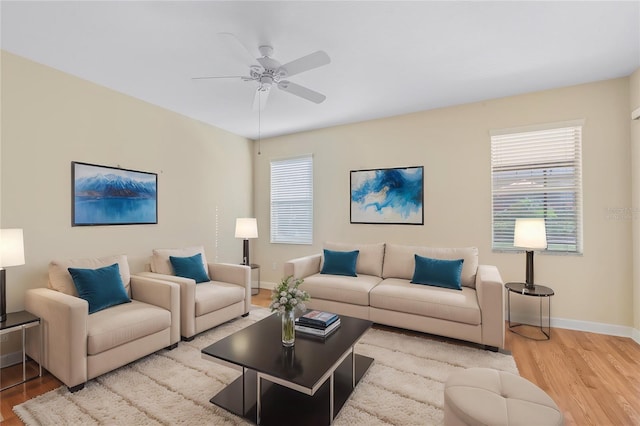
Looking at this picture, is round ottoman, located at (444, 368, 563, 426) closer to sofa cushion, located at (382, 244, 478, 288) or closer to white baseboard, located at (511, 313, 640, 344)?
sofa cushion, located at (382, 244, 478, 288)

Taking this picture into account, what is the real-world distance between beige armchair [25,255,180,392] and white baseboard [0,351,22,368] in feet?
0.65

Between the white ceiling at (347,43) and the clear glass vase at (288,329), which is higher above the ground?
the white ceiling at (347,43)

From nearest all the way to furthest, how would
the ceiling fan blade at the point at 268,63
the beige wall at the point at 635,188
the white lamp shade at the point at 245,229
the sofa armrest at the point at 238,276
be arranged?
the ceiling fan blade at the point at 268,63
the beige wall at the point at 635,188
the sofa armrest at the point at 238,276
the white lamp shade at the point at 245,229

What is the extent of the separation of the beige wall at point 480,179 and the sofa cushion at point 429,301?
0.95 meters

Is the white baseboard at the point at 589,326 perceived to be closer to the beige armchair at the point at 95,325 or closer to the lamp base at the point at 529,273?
the lamp base at the point at 529,273

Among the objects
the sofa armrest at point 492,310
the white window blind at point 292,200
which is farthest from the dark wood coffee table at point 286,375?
the white window blind at point 292,200

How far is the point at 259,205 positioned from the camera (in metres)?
5.47

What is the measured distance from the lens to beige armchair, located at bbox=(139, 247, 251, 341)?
119 inches

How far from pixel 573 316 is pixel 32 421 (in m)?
4.95

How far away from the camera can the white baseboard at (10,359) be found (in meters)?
2.53

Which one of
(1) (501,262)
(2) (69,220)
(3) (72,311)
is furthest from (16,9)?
(1) (501,262)

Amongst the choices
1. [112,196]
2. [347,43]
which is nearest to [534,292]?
[347,43]

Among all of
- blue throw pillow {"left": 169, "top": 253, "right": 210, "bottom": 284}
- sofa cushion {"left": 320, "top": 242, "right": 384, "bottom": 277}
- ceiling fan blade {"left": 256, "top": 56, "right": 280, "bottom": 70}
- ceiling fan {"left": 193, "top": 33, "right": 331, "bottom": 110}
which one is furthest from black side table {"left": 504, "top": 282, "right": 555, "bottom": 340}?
blue throw pillow {"left": 169, "top": 253, "right": 210, "bottom": 284}

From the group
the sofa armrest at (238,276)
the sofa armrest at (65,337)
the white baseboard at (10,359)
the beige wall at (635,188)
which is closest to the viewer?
the sofa armrest at (65,337)
